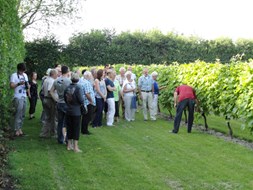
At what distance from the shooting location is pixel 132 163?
8352 millimetres

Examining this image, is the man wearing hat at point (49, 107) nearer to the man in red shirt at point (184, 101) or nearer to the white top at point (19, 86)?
the white top at point (19, 86)

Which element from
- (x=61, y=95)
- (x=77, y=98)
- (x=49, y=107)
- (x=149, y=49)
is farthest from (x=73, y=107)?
(x=149, y=49)

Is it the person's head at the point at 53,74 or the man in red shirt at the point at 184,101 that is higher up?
the person's head at the point at 53,74

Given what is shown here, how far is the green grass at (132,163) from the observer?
6.90 meters

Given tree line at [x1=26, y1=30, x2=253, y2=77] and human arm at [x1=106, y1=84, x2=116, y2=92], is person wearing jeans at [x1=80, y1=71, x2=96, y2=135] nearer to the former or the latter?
human arm at [x1=106, y1=84, x2=116, y2=92]

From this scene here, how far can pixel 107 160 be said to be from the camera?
8602 millimetres

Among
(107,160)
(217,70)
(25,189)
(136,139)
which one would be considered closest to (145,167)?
(107,160)

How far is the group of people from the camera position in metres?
9.32

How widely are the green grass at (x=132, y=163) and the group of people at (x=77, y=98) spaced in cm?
50

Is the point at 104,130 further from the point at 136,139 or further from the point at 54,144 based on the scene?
the point at 54,144

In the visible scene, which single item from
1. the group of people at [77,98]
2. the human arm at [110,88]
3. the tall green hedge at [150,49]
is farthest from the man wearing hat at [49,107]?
the tall green hedge at [150,49]

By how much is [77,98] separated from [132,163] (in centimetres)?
196

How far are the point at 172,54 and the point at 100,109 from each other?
117 ft

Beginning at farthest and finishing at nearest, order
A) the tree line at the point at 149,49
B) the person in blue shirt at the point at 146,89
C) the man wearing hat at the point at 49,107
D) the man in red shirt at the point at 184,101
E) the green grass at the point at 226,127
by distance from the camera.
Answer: the tree line at the point at 149,49 < the person in blue shirt at the point at 146,89 < the man in red shirt at the point at 184,101 < the green grass at the point at 226,127 < the man wearing hat at the point at 49,107
